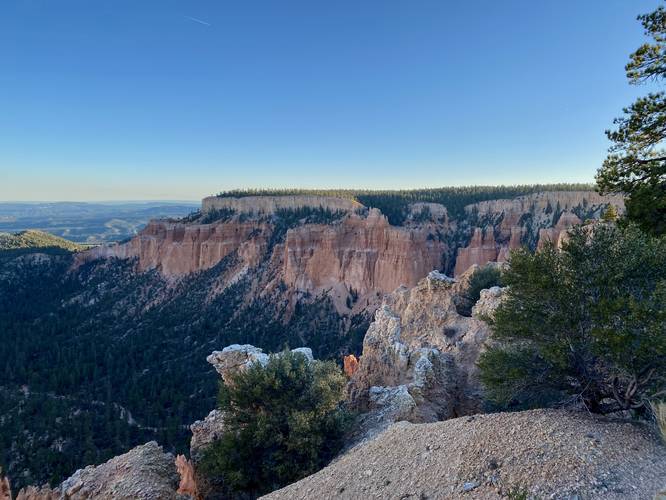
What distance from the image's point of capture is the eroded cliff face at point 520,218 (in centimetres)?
5903

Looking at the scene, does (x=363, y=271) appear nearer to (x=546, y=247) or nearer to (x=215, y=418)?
(x=215, y=418)

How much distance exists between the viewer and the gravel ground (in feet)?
20.9

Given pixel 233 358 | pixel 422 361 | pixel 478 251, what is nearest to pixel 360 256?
pixel 478 251

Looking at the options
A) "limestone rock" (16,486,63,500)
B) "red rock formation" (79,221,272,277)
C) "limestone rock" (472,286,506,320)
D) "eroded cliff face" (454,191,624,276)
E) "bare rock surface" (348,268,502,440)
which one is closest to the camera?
"limestone rock" (16,486,63,500)

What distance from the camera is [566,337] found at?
9047 millimetres

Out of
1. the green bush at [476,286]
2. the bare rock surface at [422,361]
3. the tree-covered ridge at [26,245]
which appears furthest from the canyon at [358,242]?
the bare rock surface at [422,361]

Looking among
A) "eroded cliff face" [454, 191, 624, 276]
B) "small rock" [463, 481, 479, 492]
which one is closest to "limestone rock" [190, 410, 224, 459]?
"small rock" [463, 481, 479, 492]

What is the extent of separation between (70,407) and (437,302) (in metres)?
32.4

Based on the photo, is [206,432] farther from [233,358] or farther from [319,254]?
[319,254]

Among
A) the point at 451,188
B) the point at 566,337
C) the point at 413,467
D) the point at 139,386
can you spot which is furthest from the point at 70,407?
the point at 451,188

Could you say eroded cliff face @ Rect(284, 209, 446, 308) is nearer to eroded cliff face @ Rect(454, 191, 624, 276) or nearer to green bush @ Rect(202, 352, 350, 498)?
eroded cliff face @ Rect(454, 191, 624, 276)

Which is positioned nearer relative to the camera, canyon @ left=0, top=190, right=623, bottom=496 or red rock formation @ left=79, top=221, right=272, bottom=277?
canyon @ left=0, top=190, right=623, bottom=496

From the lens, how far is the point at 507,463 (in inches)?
283

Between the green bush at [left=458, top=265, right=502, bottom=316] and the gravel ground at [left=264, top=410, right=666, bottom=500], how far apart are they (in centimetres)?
1674
